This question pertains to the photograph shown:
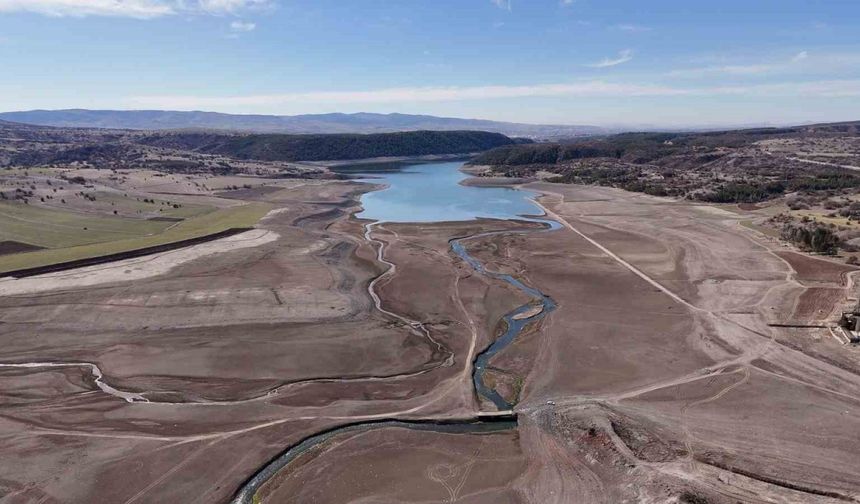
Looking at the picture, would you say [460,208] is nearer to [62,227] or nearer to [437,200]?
[437,200]

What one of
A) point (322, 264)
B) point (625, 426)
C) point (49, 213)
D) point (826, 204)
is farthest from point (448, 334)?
point (826, 204)

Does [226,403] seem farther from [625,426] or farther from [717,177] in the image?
[717,177]

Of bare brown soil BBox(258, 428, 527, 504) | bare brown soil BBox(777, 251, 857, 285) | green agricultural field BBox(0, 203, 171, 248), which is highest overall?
green agricultural field BBox(0, 203, 171, 248)

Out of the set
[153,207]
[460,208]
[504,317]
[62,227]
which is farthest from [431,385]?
[153,207]

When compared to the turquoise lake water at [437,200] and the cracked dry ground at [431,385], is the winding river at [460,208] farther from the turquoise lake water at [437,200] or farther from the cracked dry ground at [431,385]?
the cracked dry ground at [431,385]

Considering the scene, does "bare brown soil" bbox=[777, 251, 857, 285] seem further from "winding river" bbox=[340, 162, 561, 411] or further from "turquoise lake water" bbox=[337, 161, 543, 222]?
"turquoise lake water" bbox=[337, 161, 543, 222]

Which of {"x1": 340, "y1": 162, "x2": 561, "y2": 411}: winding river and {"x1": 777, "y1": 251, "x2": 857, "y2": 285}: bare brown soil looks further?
{"x1": 777, "y1": 251, "x2": 857, "y2": 285}: bare brown soil

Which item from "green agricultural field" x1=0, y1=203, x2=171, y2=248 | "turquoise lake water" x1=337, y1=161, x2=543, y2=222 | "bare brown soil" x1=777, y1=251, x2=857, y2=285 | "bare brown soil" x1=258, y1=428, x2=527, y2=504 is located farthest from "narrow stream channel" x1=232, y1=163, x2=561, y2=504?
"green agricultural field" x1=0, y1=203, x2=171, y2=248

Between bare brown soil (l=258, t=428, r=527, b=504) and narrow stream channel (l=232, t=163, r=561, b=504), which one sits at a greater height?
narrow stream channel (l=232, t=163, r=561, b=504)
